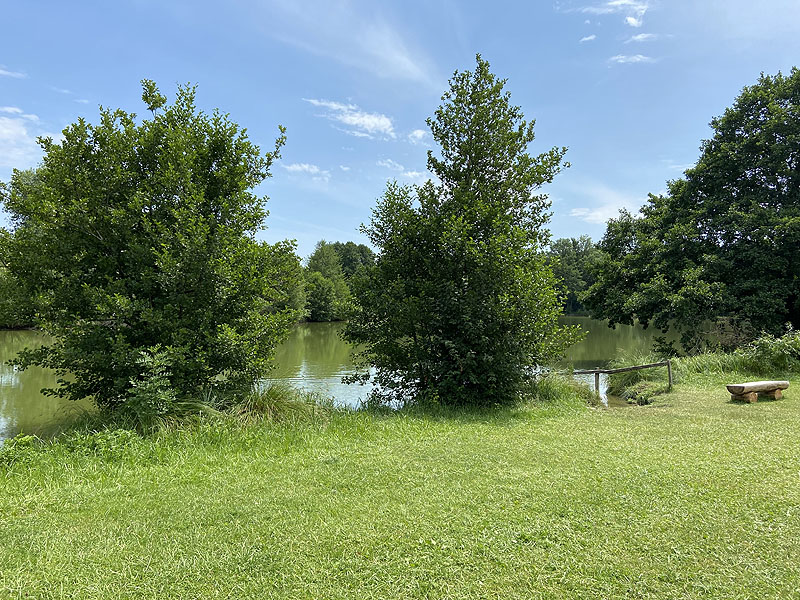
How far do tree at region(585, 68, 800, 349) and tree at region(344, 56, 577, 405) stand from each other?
8927mm

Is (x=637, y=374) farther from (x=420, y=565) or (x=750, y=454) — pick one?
(x=420, y=565)

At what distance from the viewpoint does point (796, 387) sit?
9.96 metres

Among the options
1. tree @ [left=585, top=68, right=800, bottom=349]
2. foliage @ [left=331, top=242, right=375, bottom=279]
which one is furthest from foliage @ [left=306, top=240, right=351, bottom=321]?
tree @ [left=585, top=68, right=800, bottom=349]

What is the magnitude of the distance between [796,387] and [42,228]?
48.9ft

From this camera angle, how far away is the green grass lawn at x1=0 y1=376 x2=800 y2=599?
2863 mm

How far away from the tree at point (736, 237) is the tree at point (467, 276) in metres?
8.93

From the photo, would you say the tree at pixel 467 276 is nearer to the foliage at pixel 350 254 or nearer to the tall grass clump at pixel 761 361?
the tall grass clump at pixel 761 361

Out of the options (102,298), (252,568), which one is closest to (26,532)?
(252,568)

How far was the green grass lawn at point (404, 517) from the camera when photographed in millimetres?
2863

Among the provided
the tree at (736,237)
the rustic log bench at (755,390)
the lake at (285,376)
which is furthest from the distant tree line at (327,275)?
the rustic log bench at (755,390)

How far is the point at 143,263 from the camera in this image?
23.4ft

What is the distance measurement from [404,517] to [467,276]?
17.6 feet

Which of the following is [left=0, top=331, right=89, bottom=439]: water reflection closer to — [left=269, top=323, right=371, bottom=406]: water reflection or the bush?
the bush

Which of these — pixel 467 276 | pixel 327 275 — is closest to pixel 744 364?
pixel 467 276
